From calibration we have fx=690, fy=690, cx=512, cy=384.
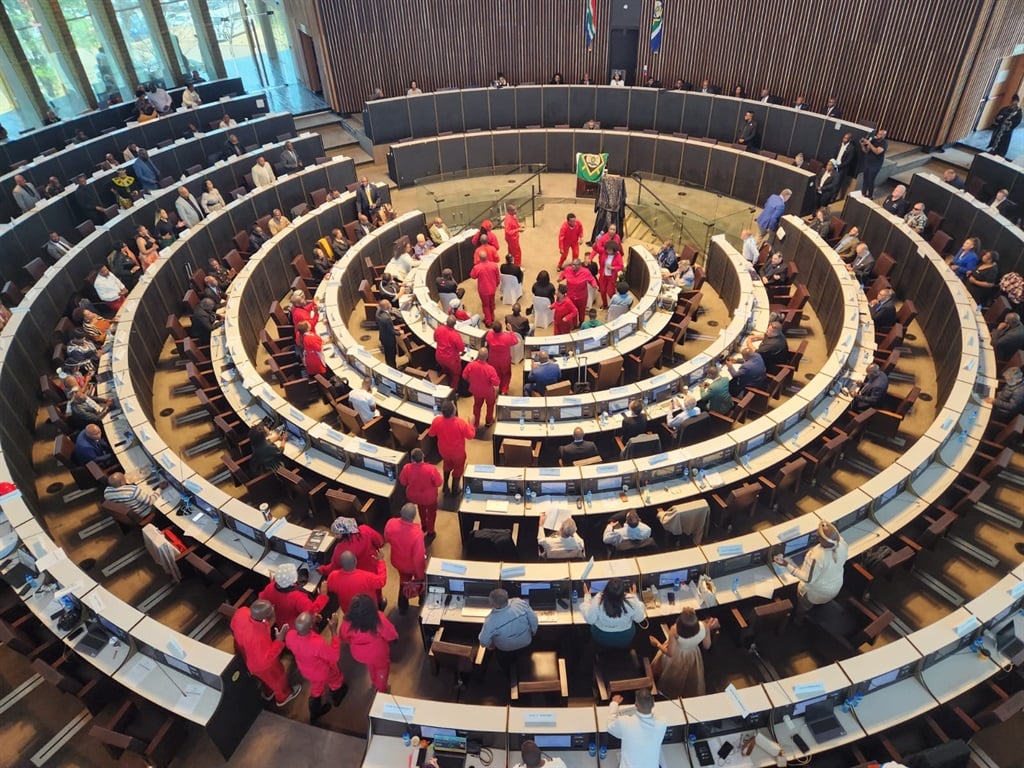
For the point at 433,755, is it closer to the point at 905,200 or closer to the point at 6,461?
the point at 6,461

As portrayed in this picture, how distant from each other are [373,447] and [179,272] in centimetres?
718

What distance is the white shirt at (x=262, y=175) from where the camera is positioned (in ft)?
55.0

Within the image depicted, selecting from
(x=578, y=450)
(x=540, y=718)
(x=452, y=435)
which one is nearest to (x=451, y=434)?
(x=452, y=435)

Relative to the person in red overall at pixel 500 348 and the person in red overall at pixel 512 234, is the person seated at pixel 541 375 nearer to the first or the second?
the person in red overall at pixel 500 348

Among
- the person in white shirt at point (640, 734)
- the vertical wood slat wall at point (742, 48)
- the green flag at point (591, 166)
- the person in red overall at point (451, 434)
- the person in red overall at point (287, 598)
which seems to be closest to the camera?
the person in white shirt at point (640, 734)

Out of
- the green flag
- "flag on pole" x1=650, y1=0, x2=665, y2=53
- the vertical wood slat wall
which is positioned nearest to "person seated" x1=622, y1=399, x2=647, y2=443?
the green flag

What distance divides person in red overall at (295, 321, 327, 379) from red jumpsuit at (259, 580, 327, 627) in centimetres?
491

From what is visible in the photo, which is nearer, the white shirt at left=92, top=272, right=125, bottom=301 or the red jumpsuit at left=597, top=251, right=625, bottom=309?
the white shirt at left=92, top=272, right=125, bottom=301

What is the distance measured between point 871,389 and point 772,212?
6.44 m

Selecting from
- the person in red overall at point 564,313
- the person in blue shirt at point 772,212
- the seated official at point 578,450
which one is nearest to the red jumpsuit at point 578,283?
the person in red overall at point 564,313

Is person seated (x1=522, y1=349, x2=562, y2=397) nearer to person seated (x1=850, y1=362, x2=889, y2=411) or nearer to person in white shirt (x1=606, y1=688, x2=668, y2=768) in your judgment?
person seated (x1=850, y1=362, x2=889, y2=411)

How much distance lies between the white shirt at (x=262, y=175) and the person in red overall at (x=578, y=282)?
27.5ft

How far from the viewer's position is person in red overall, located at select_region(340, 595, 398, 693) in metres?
6.47

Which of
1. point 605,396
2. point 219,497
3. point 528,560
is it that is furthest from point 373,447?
point 605,396
